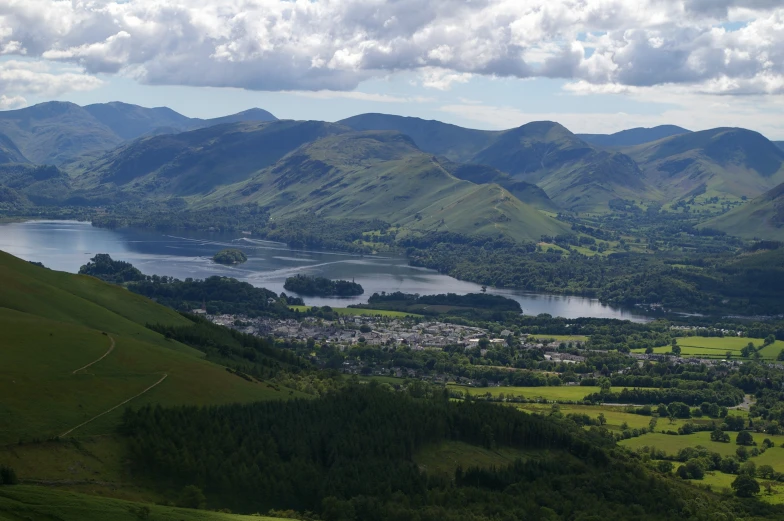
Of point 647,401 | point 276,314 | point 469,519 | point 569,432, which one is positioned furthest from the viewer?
point 276,314

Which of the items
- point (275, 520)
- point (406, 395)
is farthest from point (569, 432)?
point (275, 520)

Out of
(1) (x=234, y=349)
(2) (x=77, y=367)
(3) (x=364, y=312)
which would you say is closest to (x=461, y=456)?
(2) (x=77, y=367)

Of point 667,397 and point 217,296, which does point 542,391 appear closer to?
point 667,397

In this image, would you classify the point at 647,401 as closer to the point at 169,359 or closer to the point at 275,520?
the point at 169,359

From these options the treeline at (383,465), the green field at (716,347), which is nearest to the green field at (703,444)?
the treeline at (383,465)

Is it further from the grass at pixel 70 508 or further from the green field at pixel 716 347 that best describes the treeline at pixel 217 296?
the grass at pixel 70 508
